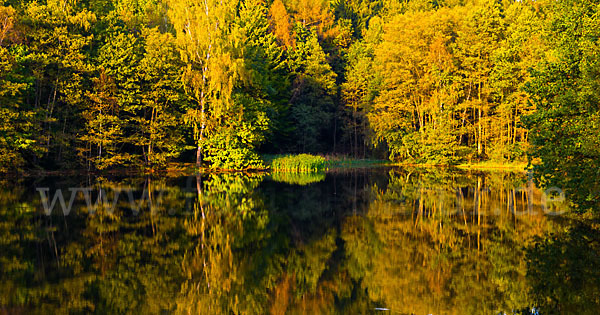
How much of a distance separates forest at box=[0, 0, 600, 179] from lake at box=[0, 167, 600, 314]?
1250cm

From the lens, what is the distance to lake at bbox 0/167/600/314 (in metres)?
7.71

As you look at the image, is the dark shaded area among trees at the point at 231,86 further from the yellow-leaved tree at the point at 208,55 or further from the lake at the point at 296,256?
the lake at the point at 296,256

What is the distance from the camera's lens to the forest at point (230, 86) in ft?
111

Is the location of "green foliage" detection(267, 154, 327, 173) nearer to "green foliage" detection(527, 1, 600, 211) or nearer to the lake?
the lake

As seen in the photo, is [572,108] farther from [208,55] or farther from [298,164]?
[208,55]

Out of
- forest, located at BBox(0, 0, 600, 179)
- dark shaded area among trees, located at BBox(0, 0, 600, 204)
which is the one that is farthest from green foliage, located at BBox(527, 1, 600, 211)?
dark shaded area among trees, located at BBox(0, 0, 600, 204)

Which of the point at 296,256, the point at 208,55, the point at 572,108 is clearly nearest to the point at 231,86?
the point at 208,55

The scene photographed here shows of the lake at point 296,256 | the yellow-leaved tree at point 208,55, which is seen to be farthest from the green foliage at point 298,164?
the lake at point 296,256

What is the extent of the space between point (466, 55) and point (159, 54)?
95.9 feet

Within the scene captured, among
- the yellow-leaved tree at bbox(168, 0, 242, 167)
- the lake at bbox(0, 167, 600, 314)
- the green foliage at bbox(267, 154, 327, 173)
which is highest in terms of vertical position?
the yellow-leaved tree at bbox(168, 0, 242, 167)

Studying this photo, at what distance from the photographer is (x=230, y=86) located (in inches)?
1433

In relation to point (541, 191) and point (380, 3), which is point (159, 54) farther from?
point (380, 3)

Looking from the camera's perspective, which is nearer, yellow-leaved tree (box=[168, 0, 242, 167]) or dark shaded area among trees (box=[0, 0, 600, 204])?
dark shaded area among trees (box=[0, 0, 600, 204])

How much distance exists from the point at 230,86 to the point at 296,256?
27.3 metres
